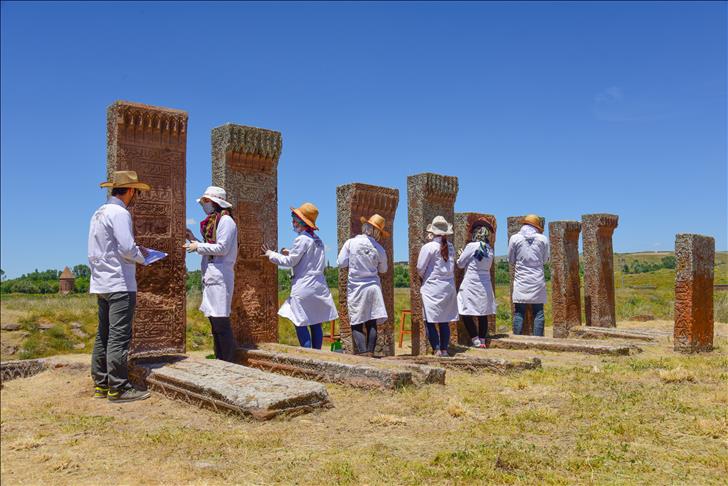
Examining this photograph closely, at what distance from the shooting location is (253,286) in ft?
27.5

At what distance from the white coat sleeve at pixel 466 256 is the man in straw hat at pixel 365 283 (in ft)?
6.05

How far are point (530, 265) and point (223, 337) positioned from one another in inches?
232

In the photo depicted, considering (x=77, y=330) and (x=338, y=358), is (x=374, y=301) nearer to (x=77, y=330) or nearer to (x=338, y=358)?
(x=338, y=358)

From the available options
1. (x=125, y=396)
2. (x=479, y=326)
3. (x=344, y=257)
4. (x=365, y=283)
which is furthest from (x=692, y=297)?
(x=125, y=396)

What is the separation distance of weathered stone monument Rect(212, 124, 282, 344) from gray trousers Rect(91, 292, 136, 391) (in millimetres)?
2173

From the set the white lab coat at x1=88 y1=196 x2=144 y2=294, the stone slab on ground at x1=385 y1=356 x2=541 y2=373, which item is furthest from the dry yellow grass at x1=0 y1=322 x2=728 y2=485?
the white lab coat at x1=88 y1=196 x2=144 y2=294

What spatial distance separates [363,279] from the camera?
341 inches

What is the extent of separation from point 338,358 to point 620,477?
3499 millimetres

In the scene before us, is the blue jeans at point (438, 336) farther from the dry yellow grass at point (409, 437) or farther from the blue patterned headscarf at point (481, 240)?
the dry yellow grass at point (409, 437)

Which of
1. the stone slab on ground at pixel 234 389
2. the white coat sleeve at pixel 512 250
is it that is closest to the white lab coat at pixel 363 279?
the stone slab on ground at pixel 234 389

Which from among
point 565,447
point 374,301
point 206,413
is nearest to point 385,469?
point 565,447

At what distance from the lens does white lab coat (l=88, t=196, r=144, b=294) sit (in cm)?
590

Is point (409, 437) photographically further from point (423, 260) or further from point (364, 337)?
point (423, 260)

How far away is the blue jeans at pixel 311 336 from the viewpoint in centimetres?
825
